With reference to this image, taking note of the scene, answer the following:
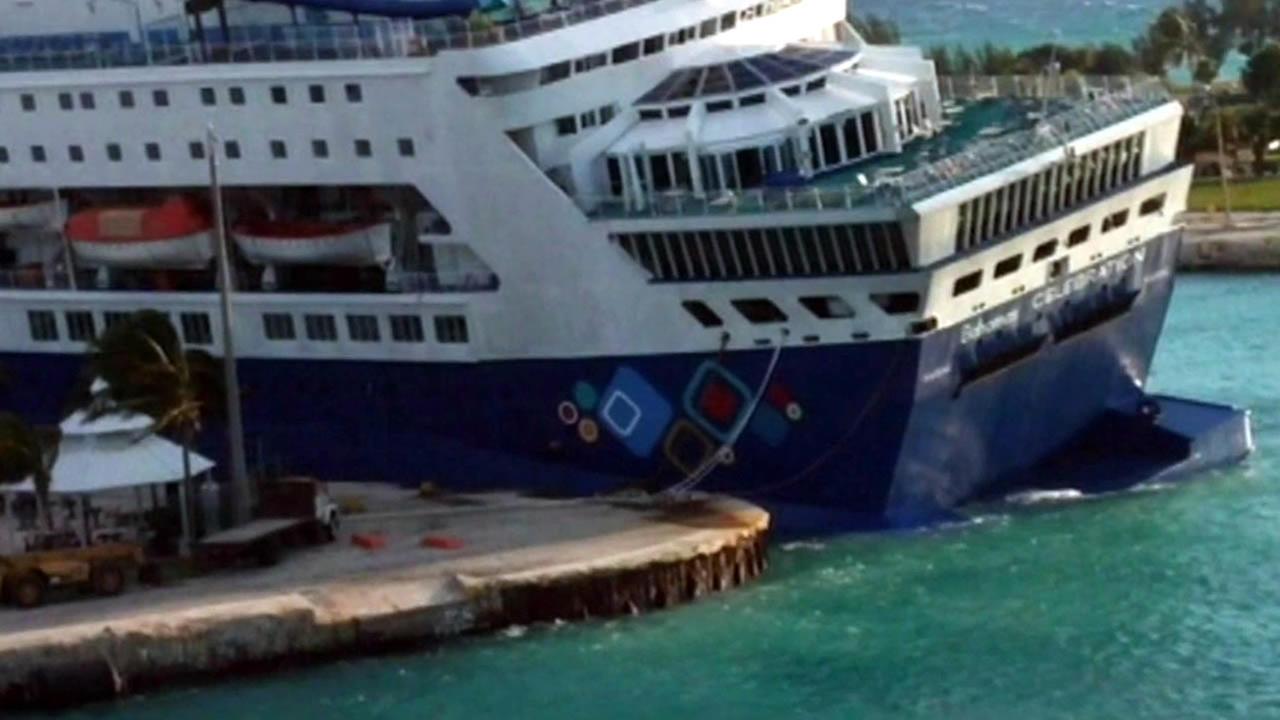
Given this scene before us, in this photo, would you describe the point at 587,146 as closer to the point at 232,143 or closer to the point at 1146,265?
the point at 232,143

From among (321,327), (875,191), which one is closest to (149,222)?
(321,327)

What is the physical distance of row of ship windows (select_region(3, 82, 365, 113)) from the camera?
46.4m

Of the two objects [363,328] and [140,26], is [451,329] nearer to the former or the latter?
[363,328]

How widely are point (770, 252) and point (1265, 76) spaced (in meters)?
60.1

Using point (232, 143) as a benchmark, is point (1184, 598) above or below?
below

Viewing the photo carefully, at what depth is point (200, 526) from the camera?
43.5 meters

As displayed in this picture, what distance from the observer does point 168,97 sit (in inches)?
1889

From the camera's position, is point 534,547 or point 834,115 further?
point 834,115

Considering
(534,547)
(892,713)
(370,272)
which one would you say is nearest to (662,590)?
(534,547)

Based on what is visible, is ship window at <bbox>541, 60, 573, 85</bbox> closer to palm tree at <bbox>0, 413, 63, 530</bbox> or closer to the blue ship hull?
the blue ship hull

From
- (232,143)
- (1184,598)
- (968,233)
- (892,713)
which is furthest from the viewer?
(232,143)

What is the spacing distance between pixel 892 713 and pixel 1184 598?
17.7 ft

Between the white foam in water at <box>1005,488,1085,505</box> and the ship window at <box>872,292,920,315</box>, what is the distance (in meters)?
3.91

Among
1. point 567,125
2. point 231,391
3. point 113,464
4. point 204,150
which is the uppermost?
point 567,125
